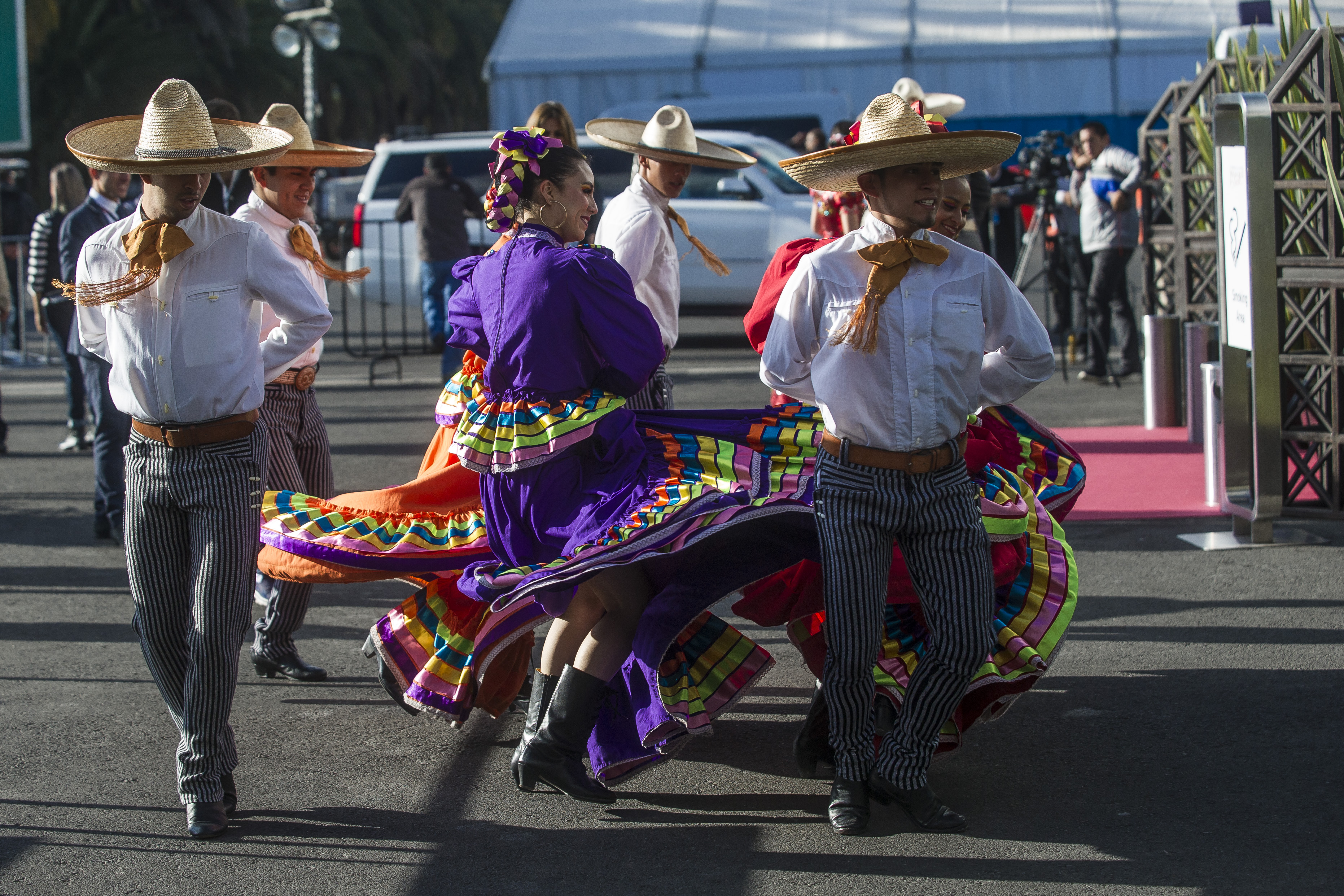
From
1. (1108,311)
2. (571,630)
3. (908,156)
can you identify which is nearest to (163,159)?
(571,630)

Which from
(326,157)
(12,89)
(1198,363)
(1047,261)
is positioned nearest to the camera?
(326,157)

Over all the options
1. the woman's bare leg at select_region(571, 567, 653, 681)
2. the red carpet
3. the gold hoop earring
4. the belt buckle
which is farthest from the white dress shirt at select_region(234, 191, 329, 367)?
the red carpet

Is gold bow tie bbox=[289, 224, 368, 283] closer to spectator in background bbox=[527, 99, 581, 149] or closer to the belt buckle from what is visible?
spectator in background bbox=[527, 99, 581, 149]

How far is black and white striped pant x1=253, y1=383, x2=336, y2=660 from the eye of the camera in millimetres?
5293

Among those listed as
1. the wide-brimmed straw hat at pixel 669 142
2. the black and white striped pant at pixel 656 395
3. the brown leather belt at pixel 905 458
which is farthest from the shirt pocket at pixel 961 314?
the wide-brimmed straw hat at pixel 669 142

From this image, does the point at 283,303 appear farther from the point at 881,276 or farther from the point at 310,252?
the point at 881,276

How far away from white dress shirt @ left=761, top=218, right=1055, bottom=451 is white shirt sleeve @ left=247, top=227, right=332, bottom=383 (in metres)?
1.34

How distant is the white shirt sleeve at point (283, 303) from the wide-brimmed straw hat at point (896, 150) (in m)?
1.42

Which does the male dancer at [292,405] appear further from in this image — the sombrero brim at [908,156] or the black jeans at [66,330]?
the black jeans at [66,330]

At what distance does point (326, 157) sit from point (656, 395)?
62.1 inches

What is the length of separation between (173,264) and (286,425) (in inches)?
54.4

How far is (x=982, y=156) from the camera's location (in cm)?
385

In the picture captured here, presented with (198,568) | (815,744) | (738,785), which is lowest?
(738,785)

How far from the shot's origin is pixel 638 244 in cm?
572
